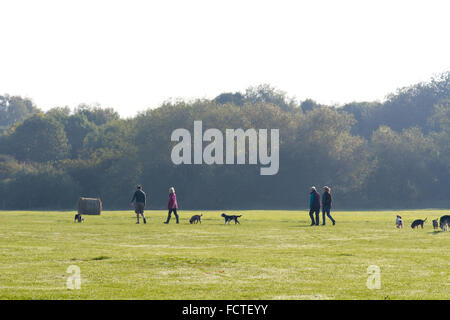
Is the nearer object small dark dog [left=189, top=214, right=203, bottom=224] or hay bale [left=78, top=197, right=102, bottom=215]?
small dark dog [left=189, top=214, right=203, bottom=224]

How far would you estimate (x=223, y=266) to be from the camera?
55.3 ft

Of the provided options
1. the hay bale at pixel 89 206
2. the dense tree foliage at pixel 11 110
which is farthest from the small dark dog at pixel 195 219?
the dense tree foliage at pixel 11 110

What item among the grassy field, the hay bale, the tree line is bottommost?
the grassy field

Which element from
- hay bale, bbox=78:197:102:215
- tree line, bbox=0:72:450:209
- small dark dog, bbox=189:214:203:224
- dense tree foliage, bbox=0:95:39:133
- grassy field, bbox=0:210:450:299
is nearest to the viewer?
grassy field, bbox=0:210:450:299

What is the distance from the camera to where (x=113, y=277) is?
14719mm

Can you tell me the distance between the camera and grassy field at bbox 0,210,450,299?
12641 millimetres

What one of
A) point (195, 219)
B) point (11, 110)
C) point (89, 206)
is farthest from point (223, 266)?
point (11, 110)

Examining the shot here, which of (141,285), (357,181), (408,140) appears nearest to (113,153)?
(357,181)

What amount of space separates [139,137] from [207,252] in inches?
3023

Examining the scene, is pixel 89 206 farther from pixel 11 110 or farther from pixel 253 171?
pixel 11 110

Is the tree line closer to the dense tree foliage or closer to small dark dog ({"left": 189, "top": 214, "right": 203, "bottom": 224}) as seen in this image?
small dark dog ({"left": 189, "top": 214, "right": 203, "bottom": 224})

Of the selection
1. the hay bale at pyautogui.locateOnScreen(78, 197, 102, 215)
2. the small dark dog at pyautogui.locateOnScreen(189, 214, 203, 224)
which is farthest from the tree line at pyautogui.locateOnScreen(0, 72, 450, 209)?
the small dark dog at pyautogui.locateOnScreen(189, 214, 203, 224)

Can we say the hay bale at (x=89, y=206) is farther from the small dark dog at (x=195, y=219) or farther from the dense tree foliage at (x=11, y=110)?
the dense tree foliage at (x=11, y=110)

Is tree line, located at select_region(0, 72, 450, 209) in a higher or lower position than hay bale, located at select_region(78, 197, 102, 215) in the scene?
higher
